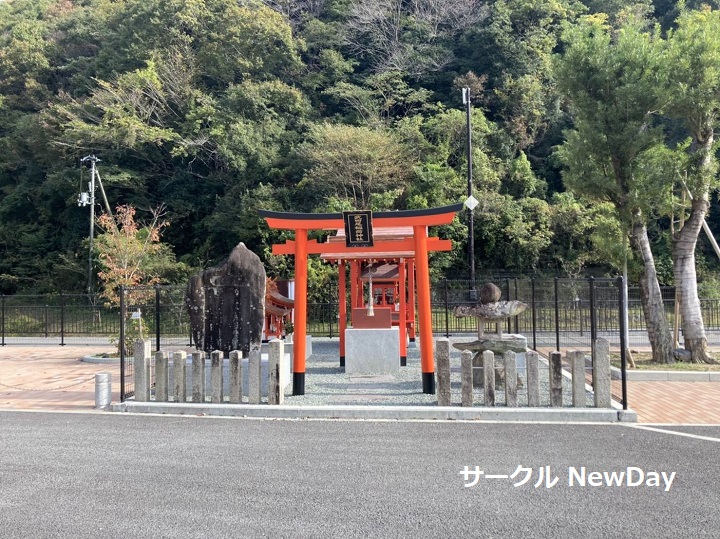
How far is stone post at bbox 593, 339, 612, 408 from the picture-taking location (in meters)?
7.86

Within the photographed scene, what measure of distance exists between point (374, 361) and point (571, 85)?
7.82 m

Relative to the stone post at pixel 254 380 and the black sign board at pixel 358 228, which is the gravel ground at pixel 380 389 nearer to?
the stone post at pixel 254 380

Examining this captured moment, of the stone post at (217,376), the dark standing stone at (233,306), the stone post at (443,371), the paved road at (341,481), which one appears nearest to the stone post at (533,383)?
the paved road at (341,481)

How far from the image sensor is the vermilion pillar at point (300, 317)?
9414mm

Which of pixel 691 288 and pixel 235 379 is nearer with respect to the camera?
pixel 235 379

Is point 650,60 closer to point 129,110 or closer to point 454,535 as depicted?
point 454,535

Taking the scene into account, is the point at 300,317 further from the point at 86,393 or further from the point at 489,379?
the point at 86,393

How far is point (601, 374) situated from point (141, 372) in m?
6.93

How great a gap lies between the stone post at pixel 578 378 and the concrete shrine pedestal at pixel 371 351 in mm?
3994

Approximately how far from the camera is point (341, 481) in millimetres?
5230

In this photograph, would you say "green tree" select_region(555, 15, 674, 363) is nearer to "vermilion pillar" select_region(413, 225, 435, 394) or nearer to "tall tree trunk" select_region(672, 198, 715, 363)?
"tall tree trunk" select_region(672, 198, 715, 363)

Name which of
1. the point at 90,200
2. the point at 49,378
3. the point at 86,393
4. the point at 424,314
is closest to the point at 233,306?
the point at 86,393

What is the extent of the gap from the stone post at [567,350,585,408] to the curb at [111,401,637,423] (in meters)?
0.21

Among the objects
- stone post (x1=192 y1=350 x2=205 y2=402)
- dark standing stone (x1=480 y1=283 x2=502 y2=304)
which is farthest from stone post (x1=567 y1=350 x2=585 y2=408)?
stone post (x1=192 y1=350 x2=205 y2=402)
